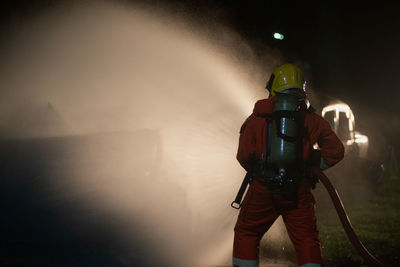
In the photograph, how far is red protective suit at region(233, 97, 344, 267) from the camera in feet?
10.9

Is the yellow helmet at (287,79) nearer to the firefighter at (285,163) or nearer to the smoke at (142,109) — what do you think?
the firefighter at (285,163)

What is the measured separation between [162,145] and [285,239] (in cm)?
202

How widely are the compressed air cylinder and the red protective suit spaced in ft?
0.52

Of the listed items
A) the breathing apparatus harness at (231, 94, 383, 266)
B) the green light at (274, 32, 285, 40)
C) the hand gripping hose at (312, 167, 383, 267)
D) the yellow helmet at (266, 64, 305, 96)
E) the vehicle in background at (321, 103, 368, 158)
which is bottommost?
the hand gripping hose at (312, 167, 383, 267)

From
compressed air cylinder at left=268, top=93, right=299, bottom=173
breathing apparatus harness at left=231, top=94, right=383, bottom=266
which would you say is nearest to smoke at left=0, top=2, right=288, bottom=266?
breathing apparatus harness at left=231, top=94, right=383, bottom=266

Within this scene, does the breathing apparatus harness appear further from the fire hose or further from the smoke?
the smoke

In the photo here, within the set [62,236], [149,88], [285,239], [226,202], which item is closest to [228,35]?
[149,88]

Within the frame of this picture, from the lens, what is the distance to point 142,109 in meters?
7.27

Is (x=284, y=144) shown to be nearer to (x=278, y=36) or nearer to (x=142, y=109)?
(x=142, y=109)

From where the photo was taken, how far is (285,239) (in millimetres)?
6043

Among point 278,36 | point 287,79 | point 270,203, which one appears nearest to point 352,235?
point 270,203

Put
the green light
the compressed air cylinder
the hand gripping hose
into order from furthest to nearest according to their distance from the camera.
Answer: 1. the green light
2. the hand gripping hose
3. the compressed air cylinder

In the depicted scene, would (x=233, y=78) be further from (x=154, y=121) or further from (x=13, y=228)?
(x=13, y=228)

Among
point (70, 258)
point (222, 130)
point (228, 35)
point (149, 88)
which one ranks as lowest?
point (70, 258)
